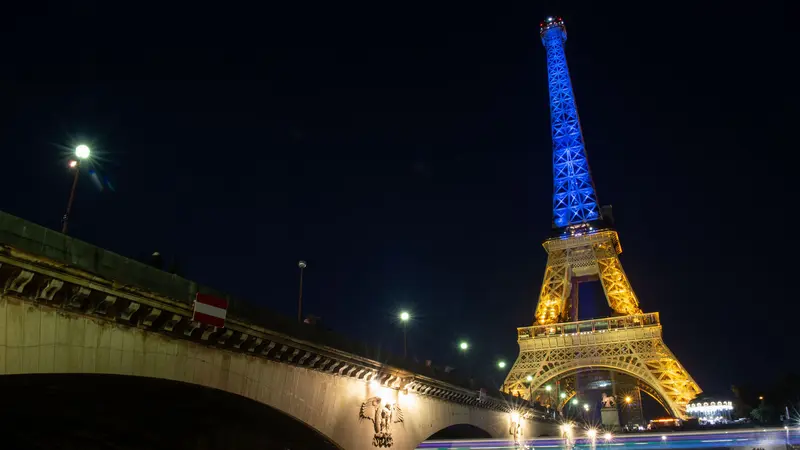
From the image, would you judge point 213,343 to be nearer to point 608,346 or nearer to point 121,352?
point 121,352

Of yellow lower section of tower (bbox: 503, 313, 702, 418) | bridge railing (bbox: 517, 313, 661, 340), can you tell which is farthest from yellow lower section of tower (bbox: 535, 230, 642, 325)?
yellow lower section of tower (bbox: 503, 313, 702, 418)

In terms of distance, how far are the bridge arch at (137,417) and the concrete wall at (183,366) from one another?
0.36 metres

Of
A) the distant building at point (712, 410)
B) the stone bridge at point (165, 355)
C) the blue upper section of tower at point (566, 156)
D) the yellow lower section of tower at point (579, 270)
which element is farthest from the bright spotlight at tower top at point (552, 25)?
the stone bridge at point (165, 355)

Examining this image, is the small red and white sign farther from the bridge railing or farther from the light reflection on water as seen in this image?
A: the bridge railing

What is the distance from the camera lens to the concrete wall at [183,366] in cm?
1052

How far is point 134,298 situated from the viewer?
12375 mm

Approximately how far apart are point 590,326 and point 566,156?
3273cm

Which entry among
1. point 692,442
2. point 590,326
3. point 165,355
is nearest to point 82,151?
point 165,355

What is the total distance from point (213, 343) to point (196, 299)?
1.86 metres

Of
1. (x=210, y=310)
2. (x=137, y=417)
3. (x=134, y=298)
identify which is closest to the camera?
(x=134, y=298)

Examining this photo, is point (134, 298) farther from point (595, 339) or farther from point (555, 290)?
point (555, 290)

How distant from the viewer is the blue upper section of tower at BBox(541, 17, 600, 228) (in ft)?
280

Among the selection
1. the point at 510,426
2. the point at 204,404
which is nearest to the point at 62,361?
the point at 204,404

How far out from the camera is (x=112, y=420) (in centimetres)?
2006
